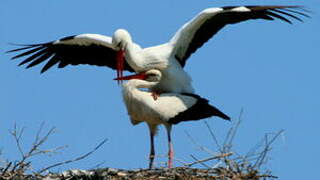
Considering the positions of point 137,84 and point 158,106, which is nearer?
point 158,106

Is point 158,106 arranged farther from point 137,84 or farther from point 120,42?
point 120,42

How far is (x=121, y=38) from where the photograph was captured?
10.9 m

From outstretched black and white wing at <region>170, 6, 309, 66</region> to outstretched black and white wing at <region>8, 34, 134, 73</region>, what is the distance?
89 cm

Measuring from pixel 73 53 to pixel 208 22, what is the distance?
1.76 m

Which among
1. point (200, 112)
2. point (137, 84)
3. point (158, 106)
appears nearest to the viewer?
point (158, 106)

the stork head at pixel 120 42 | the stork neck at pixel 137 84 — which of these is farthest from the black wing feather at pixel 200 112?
the stork head at pixel 120 42

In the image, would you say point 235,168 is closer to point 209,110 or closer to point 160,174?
point 160,174

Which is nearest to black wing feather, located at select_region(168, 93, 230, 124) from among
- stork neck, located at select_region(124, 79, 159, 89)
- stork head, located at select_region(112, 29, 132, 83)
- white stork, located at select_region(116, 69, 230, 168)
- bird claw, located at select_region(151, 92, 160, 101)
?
white stork, located at select_region(116, 69, 230, 168)

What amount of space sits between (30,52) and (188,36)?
1916 millimetres

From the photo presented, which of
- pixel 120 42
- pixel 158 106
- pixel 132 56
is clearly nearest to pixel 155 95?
pixel 158 106

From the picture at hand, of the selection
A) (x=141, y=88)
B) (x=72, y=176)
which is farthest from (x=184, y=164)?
(x=141, y=88)

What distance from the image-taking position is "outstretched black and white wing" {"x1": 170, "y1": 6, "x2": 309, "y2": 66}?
35.7ft

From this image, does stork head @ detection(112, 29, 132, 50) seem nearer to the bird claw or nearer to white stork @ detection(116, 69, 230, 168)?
white stork @ detection(116, 69, 230, 168)

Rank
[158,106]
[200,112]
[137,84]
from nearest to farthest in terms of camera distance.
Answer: [158,106] < [137,84] < [200,112]
